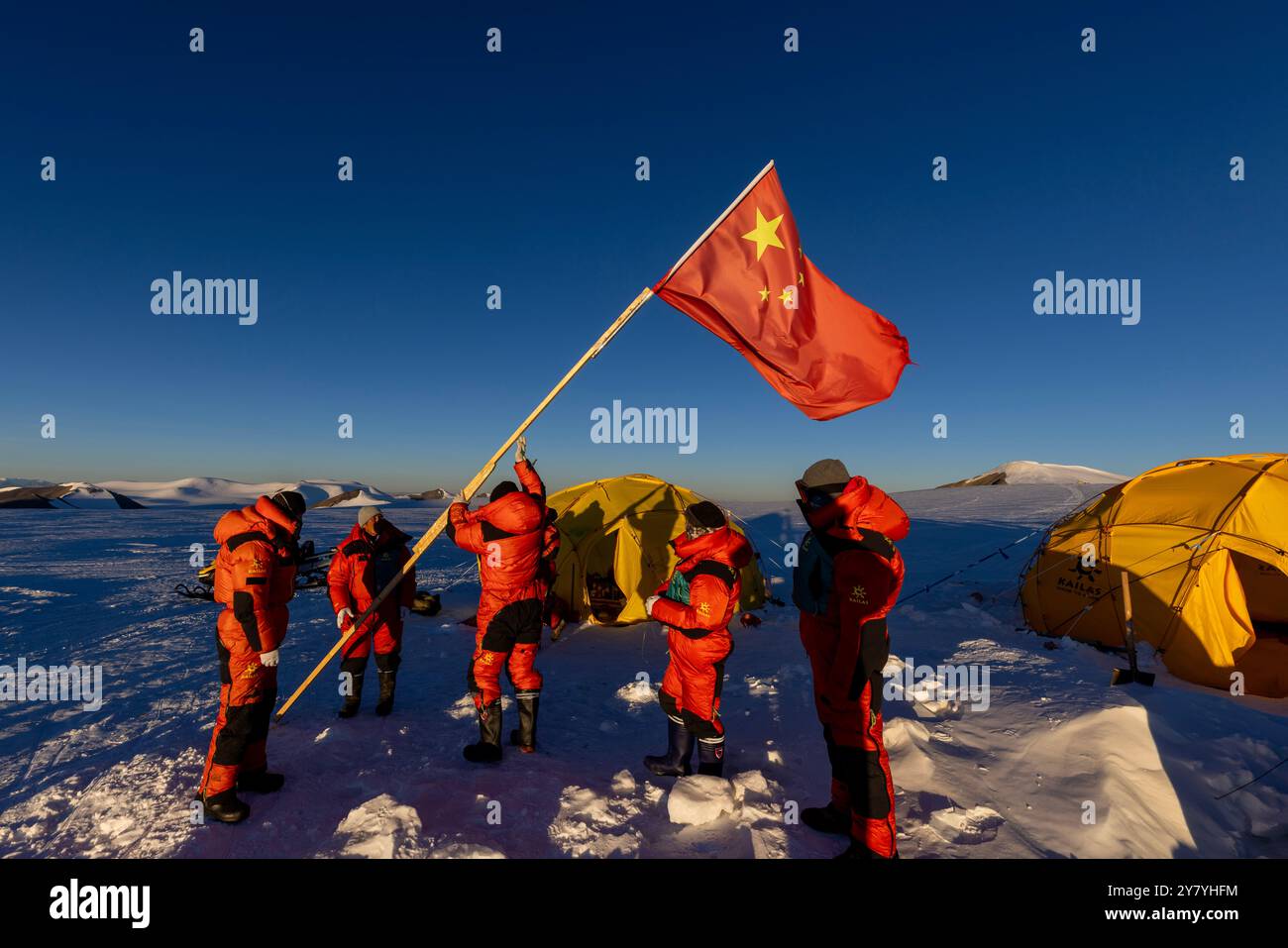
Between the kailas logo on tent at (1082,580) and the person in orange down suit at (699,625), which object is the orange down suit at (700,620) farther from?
the kailas logo on tent at (1082,580)

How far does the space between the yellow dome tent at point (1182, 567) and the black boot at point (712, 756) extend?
7165 mm

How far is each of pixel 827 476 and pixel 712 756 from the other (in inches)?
92.2

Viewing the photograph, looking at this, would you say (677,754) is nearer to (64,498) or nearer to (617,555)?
(617,555)

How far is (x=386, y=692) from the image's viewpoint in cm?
550

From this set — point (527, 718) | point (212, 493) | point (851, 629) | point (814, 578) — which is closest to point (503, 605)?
point (527, 718)

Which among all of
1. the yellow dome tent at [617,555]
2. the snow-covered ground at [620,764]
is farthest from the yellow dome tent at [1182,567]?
the yellow dome tent at [617,555]

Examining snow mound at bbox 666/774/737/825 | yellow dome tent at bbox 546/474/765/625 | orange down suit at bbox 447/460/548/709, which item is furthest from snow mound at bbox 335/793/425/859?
yellow dome tent at bbox 546/474/765/625

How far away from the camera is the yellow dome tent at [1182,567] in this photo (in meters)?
6.84

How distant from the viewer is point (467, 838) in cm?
325

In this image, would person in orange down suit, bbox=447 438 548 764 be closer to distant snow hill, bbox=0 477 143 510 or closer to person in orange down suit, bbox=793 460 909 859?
person in orange down suit, bbox=793 460 909 859

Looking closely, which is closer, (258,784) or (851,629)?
(851,629)

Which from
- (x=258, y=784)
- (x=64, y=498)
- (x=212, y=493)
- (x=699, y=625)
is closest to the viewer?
(x=699, y=625)

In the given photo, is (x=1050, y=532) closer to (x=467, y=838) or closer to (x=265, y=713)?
(x=467, y=838)

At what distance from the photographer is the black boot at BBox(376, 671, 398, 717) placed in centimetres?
548
